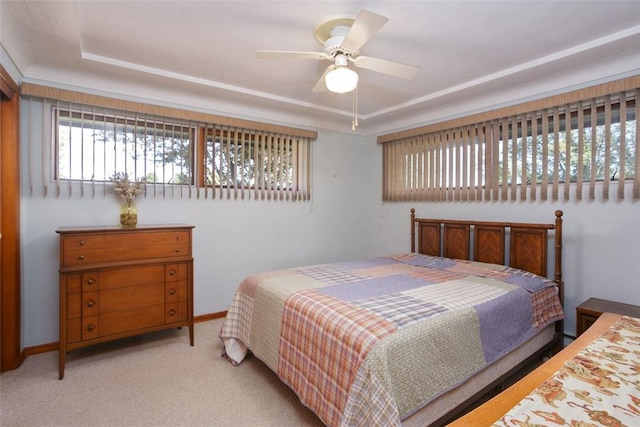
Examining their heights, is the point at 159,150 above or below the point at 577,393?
above

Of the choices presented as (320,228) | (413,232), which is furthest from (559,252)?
(320,228)

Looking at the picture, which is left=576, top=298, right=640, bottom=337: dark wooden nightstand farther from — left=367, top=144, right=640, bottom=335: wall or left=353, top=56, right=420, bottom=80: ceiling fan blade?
left=353, top=56, right=420, bottom=80: ceiling fan blade

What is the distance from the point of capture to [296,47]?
2.29 m

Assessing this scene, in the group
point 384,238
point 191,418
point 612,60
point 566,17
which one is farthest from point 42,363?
point 612,60

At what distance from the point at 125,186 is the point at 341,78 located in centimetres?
216

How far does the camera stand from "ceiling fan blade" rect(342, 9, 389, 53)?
4.90ft

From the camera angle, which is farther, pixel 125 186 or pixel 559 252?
pixel 125 186

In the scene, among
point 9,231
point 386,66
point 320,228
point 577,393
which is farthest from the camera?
point 320,228

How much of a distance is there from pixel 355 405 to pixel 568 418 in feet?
2.55

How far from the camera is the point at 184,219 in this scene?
3191 mm

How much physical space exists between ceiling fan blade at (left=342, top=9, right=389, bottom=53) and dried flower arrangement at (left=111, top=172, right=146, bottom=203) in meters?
2.21

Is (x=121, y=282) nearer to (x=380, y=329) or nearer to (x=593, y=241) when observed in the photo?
(x=380, y=329)

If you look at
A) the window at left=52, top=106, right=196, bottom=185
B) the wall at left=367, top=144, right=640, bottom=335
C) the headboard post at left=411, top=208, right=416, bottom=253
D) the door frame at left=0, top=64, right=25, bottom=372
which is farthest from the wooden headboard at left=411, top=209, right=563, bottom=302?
the door frame at left=0, top=64, right=25, bottom=372

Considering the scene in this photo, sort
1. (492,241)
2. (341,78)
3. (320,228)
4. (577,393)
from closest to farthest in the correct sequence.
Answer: (577,393)
(341,78)
(492,241)
(320,228)
